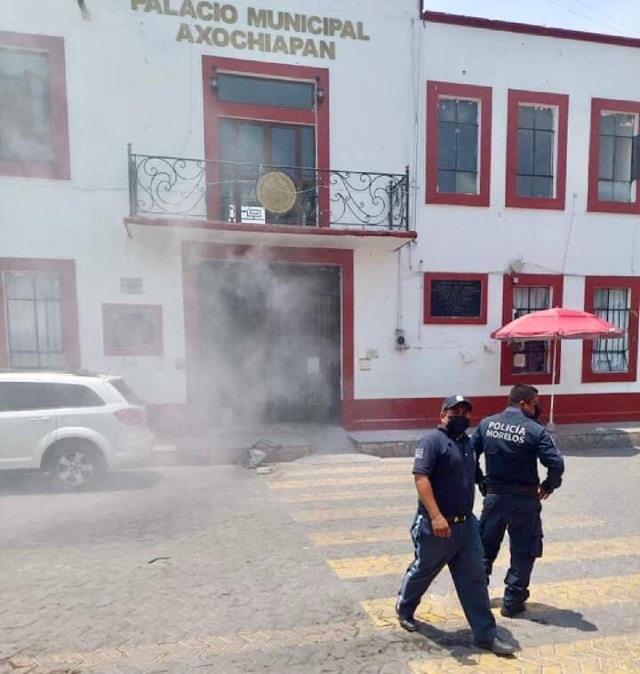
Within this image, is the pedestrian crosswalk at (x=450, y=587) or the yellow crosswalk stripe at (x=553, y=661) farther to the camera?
the pedestrian crosswalk at (x=450, y=587)

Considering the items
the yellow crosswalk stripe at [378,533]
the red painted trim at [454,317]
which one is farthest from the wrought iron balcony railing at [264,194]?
the yellow crosswalk stripe at [378,533]

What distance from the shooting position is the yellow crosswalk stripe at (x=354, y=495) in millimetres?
6547

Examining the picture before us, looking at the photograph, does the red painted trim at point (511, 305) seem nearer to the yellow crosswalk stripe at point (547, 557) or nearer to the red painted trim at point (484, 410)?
the red painted trim at point (484, 410)

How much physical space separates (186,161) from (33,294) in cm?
350

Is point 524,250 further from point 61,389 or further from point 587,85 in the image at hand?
point 61,389

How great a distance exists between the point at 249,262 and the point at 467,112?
532cm

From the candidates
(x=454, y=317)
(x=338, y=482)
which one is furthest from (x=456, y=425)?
(x=454, y=317)

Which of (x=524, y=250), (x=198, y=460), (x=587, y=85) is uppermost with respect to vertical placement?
(x=587, y=85)

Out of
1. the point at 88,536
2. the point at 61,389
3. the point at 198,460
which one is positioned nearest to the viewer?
the point at 88,536

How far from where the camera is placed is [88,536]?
17.0 feet

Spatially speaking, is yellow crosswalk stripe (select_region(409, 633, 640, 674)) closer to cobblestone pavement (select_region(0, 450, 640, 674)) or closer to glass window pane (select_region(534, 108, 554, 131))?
cobblestone pavement (select_region(0, 450, 640, 674))

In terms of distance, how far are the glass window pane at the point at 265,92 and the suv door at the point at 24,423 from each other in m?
5.93

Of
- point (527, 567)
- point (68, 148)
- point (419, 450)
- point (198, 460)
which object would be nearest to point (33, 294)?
point (68, 148)

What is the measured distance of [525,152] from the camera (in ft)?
35.3
